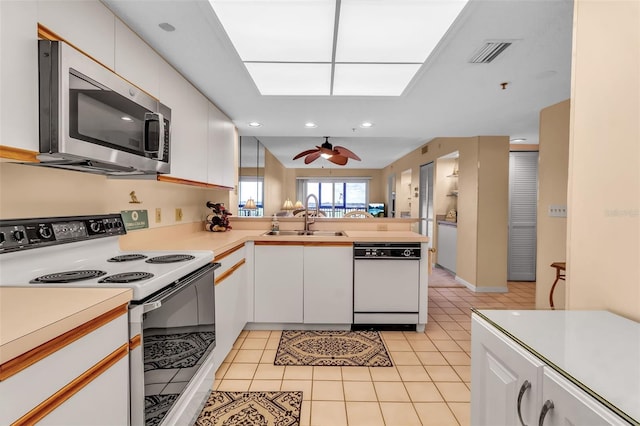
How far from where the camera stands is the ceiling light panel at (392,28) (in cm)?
157

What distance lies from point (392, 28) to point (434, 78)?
31.1 inches

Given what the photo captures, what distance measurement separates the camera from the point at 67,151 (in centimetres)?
115

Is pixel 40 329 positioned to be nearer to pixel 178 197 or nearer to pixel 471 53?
pixel 178 197

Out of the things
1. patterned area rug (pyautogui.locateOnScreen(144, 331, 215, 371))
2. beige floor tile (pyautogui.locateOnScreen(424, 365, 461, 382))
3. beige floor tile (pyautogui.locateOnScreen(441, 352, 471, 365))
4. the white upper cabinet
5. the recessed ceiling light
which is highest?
the recessed ceiling light

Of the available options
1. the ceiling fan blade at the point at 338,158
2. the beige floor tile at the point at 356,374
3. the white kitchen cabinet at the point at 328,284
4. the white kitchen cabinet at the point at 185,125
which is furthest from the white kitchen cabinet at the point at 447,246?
the white kitchen cabinet at the point at 185,125

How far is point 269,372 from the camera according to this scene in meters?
2.22

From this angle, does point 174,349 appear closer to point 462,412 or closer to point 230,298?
point 230,298

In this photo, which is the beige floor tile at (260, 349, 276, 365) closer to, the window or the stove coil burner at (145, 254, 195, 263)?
the stove coil burner at (145, 254, 195, 263)

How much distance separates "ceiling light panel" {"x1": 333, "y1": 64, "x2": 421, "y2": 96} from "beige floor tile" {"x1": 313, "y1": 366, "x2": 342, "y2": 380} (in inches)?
87.2

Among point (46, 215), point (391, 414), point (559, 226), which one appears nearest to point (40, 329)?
point (46, 215)

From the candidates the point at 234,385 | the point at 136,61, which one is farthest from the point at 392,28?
the point at 234,385

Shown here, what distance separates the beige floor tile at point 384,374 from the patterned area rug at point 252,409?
0.56 metres

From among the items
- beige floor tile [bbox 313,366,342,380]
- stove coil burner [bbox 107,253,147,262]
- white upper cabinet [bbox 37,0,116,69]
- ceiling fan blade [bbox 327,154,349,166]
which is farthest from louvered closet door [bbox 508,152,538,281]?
white upper cabinet [bbox 37,0,116,69]

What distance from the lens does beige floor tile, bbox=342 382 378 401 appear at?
6.37 feet
